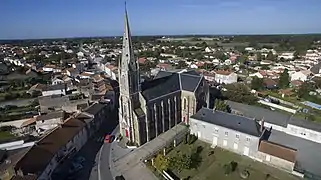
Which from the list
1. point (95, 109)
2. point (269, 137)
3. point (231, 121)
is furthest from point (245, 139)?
point (95, 109)

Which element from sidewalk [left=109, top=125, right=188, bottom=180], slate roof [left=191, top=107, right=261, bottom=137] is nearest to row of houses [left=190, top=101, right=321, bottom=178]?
slate roof [left=191, top=107, right=261, bottom=137]

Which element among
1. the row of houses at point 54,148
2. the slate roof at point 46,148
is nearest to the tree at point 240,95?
the row of houses at point 54,148

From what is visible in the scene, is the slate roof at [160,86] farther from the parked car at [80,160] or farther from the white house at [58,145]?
the parked car at [80,160]

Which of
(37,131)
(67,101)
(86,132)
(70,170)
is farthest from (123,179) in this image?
(67,101)

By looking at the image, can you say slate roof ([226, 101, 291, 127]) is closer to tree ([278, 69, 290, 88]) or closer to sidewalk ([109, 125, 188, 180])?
sidewalk ([109, 125, 188, 180])

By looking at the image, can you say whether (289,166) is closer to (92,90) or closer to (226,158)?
(226,158)
